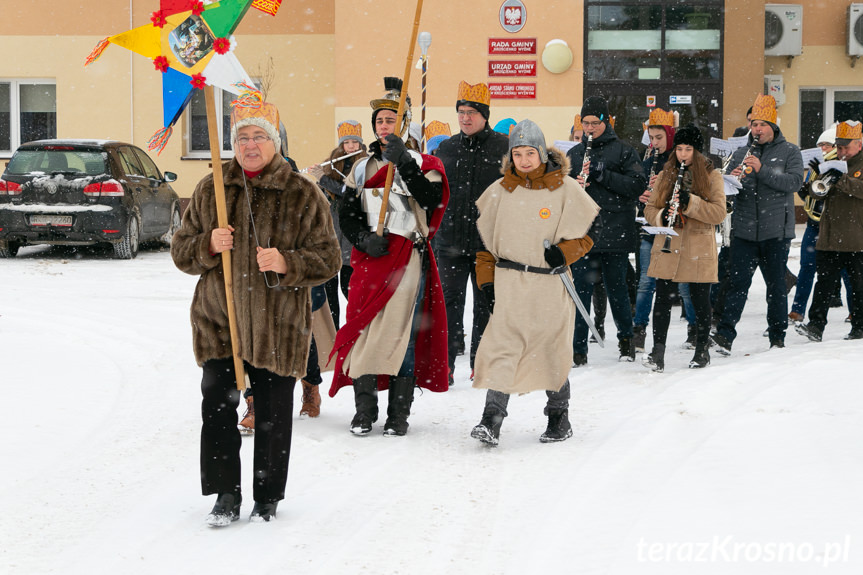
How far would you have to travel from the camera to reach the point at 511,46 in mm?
19531

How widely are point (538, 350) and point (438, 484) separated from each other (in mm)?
1155

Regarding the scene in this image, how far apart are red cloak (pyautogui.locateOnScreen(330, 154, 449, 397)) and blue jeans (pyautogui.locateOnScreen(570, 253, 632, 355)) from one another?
228cm

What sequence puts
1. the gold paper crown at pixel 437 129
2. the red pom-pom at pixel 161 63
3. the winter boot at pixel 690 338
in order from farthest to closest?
the gold paper crown at pixel 437 129 → the winter boot at pixel 690 338 → the red pom-pom at pixel 161 63

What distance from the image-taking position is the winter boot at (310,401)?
664 cm

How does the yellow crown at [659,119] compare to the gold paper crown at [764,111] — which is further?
the yellow crown at [659,119]

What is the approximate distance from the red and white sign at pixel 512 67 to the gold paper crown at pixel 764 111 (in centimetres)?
1099

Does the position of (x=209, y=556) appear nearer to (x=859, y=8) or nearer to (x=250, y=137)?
(x=250, y=137)

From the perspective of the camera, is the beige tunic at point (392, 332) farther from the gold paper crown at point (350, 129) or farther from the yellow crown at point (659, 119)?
the yellow crown at point (659, 119)

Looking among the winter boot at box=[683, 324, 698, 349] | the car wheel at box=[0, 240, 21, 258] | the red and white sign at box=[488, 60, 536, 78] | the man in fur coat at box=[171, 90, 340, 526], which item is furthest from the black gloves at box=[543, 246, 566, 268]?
the red and white sign at box=[488, 60, 536, 78]

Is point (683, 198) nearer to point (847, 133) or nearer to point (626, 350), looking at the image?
point (626, 350)

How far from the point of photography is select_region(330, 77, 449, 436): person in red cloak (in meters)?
6.23

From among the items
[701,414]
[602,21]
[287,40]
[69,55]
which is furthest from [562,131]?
[701,414]

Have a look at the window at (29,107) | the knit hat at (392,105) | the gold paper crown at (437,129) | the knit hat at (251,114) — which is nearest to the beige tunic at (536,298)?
the knit hat at (392,105)

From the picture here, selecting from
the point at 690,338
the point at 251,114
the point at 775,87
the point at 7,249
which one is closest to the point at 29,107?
the point at 7,249
